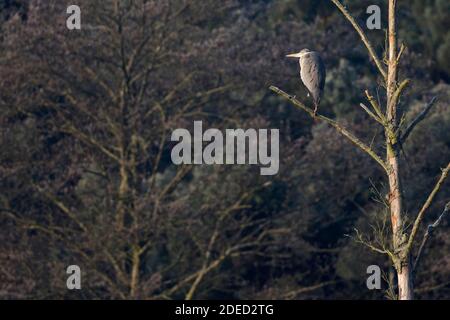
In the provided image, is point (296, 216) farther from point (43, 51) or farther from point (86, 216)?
point (43, 51)

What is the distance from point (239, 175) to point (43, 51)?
4.09 metres

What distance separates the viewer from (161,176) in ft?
76.9

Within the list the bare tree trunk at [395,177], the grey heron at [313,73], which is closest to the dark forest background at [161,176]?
the grey heron at [313,73]

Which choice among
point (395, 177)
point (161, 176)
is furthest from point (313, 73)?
point (161, 176)

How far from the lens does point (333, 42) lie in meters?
25.1

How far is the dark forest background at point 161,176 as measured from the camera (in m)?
20.9

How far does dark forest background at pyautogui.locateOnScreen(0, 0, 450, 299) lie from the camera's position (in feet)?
68.6

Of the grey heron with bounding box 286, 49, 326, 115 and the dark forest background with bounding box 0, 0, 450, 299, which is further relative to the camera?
the dark forest background with bounding box 0, 0, 450, 299

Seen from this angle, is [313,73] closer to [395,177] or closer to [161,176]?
[395,177]

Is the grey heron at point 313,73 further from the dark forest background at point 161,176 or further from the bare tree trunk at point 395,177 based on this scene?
the dark forest background at point 161,176

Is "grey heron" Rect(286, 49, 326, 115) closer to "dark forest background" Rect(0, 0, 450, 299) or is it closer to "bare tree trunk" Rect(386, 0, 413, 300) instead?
"bare tree trunk" Rect(386, 0, 413, 300)

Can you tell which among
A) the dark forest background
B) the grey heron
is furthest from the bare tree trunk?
the dark forest background
